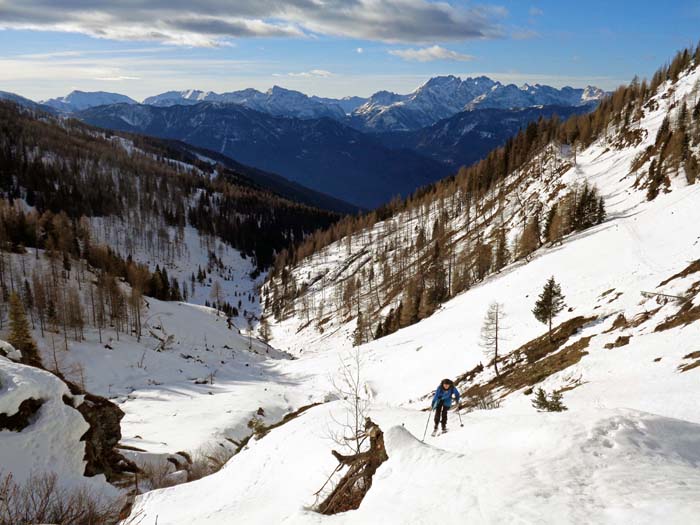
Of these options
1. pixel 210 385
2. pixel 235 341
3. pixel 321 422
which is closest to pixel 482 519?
pixel 321 422

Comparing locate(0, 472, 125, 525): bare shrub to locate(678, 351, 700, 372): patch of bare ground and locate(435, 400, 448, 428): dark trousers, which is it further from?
locate(678, 351, 700, 372): patch of bare ground

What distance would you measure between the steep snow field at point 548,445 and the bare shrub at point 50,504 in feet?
6.59

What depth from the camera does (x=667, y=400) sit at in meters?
15.5

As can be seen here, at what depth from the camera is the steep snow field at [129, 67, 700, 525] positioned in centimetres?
811

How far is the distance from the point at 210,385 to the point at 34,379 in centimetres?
3994

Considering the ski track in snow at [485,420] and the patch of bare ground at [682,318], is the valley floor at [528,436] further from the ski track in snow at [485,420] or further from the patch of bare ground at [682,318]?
the patch of bare ground at [682,318]

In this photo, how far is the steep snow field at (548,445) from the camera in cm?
811

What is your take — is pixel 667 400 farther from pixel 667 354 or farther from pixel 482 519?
pixel 482 519

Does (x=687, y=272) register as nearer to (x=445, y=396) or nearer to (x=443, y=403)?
(x=445, y=396)

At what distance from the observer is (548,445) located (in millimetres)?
10078

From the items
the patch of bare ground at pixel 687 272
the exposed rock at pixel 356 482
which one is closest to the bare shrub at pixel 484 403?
the exposed rock at pixel 356 482

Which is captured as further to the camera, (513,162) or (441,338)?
(513,162)

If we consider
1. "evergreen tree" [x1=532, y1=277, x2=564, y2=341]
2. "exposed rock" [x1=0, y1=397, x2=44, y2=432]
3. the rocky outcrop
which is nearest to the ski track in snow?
"exposed rock" [x1=0, y1=397, x2=44, y2=432]

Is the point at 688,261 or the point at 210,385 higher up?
the point at 688,261
